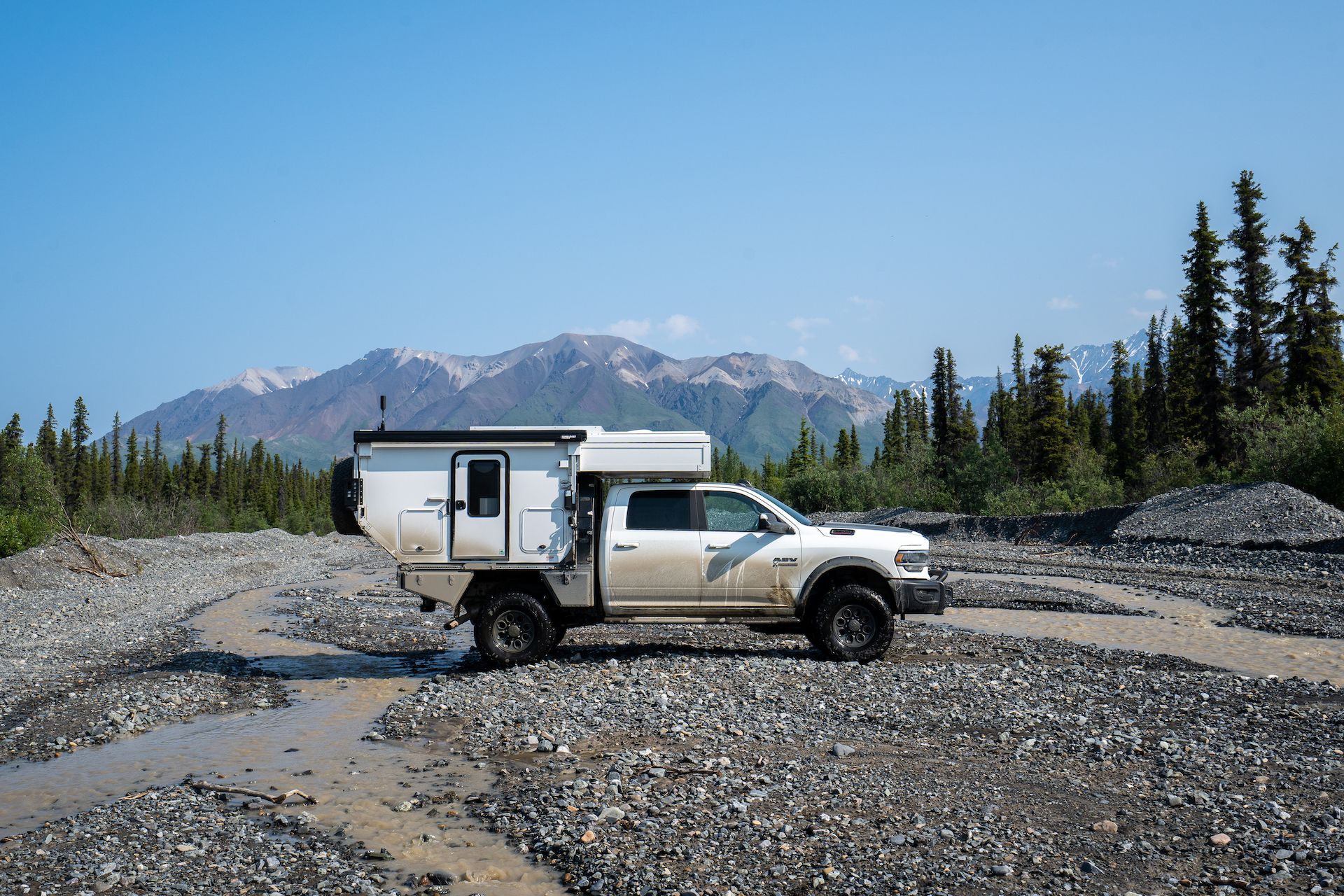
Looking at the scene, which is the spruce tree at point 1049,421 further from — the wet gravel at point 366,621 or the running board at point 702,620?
the running board at point 702,620

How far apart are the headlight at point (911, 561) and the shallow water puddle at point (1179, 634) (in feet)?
14.6

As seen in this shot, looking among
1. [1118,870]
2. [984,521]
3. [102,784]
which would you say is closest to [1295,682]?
[1118,870]

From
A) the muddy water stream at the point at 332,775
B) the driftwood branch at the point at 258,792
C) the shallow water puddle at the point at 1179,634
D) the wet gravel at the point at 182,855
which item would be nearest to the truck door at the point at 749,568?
the muddy water stream at the point at 332,775

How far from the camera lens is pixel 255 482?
392ft

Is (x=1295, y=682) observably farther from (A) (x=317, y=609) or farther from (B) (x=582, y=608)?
(A) (x=317, y=609)

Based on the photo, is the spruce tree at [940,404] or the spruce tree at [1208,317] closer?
the spruce tree at [1208,317]

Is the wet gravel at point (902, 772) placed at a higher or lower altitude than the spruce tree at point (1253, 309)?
lower

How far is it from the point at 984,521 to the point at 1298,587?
961 inches

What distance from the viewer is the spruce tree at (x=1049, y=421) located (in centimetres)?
6744

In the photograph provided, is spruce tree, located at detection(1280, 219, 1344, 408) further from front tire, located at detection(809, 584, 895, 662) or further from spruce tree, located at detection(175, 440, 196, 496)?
spruce tree, located at detection(175, 440, 196, 496)

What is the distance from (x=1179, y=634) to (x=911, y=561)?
711 cm

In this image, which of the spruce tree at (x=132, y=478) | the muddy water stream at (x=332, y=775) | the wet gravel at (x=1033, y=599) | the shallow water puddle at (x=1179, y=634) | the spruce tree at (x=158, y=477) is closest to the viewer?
the muddy water stream at (x=332, y=775)

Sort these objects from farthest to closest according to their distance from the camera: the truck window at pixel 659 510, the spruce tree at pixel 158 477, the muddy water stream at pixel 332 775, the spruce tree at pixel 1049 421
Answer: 1. the spruce tree at pixel 158 477
2. the spruce tree at pixel 1049 421
3. the truck window at pixel 659 510
4. the muddy water stream at pixel 332 775

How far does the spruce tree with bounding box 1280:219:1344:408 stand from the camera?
49.6 m
